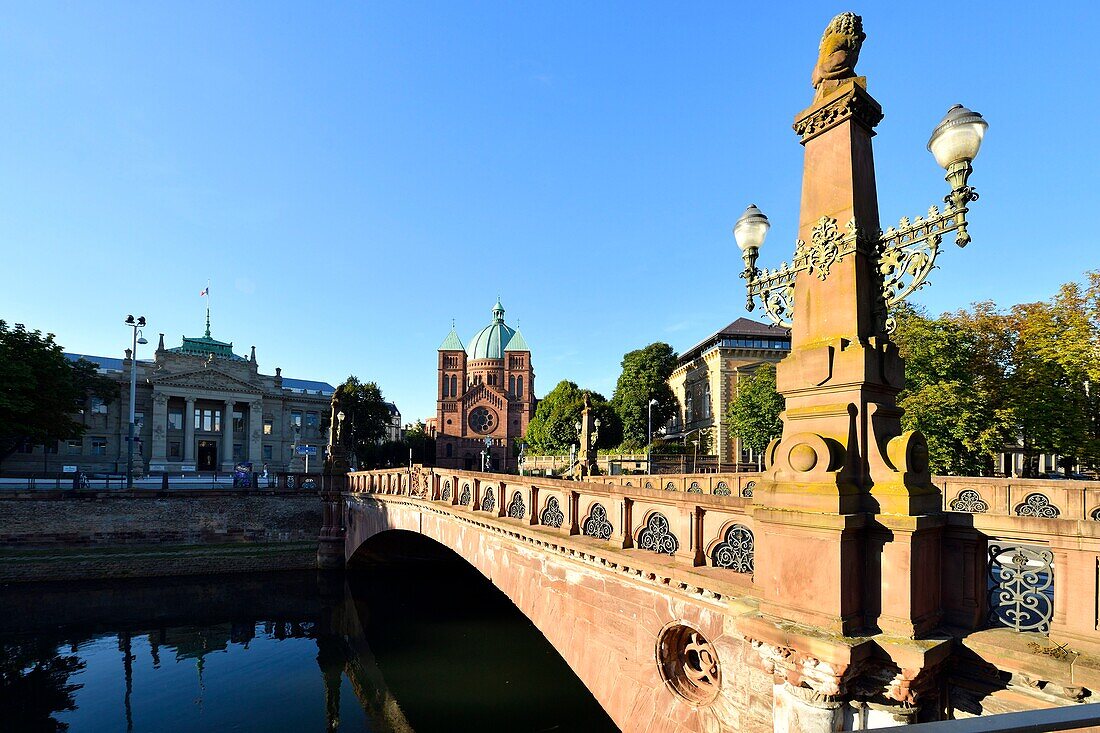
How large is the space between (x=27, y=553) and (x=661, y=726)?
36.6 meters

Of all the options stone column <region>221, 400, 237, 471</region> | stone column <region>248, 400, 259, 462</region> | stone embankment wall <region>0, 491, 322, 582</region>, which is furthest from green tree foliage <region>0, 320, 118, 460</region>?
stone column <region>248, 400, 259, 462</region>

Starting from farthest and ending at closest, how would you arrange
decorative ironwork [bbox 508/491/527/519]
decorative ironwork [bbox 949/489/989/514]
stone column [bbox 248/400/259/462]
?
1. stone column [bbox 248/400/259/462]
2. decorative ironwork [bbox 949/489/989/514]
3. decorative ironwork [bbox 508/491/527/519]

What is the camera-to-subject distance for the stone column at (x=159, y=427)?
6091 centimetres

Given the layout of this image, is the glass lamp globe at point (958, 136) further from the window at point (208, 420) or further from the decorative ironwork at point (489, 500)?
the window at point (208, 420)

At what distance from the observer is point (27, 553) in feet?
98.4

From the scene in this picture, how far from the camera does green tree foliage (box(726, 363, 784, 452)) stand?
134 ft

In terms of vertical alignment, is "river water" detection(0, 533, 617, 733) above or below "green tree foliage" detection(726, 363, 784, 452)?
below

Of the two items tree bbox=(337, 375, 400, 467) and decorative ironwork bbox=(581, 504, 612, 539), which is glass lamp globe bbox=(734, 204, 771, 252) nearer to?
decorative ironwork bbox=(581, 504, 612, 539)

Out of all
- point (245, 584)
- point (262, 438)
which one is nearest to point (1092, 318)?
point (245, 584)

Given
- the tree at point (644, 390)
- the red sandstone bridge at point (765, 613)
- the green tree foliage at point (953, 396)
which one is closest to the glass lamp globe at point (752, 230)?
the red sandstone bridge at point (765, 613)

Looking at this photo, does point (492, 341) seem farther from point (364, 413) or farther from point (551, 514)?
point (551, 514)

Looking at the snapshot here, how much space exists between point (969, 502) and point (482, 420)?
8183 centimetres

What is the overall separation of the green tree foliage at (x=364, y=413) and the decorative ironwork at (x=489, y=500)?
52450 millimetres

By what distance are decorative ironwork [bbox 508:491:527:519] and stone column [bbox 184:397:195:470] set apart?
62082mm
